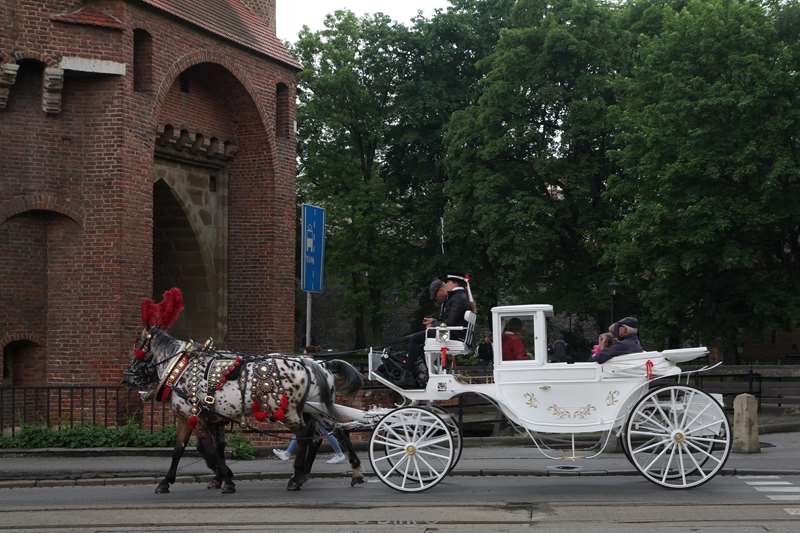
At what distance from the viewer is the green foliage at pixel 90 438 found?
17016 millimetres

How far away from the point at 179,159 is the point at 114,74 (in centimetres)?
414

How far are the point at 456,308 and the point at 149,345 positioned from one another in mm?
3460

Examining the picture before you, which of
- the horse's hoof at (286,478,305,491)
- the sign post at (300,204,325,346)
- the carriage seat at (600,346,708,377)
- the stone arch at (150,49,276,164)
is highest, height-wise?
the stone arch at (150,49,276,164)

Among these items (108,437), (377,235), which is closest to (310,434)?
(108,437)

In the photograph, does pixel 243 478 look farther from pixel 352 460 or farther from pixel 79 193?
pixel 79 193

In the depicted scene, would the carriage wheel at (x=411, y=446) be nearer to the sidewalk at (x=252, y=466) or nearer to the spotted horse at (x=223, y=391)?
the spotted horse at (x=223, y=391)

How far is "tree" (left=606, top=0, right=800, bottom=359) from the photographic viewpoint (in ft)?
98.6

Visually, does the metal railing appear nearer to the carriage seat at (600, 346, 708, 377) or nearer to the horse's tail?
the horse's tail

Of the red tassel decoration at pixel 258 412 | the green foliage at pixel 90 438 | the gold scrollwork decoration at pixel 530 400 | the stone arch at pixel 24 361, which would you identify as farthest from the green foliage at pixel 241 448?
the stone arch at pixel 24 361

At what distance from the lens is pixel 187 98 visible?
2505 centimetres

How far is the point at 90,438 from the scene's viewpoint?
17.1 m

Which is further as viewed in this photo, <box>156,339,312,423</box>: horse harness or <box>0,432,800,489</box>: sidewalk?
<box>0,432,800,489</box>: sidewalk

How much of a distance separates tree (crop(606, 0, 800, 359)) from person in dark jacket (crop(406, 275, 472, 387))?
1894cm

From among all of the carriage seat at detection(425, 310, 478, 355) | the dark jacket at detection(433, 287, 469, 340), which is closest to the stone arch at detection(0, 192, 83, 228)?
the dark jacket at detection(433, 287, 469, 340)
